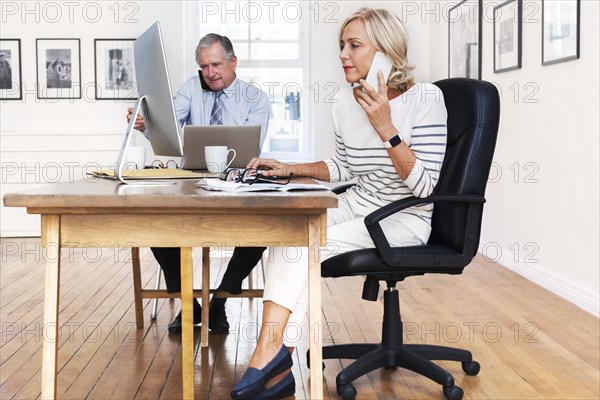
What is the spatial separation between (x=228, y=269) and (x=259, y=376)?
115 centimetres

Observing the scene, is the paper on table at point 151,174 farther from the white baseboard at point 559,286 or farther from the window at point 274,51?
the window at point 274,51

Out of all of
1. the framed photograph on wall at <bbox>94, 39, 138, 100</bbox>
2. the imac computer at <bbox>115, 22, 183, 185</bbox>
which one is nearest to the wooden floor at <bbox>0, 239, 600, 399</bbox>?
the imac computer at <bbox>115, 22, 183, 185</bbox>

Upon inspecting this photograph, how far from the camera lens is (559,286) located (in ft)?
14.1

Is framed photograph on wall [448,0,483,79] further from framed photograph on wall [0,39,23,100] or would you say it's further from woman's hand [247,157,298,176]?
framed photograph on wall [0,39,23,100]

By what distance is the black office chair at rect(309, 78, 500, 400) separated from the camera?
2521 millimetres

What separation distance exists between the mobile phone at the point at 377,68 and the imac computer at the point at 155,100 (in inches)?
25.8

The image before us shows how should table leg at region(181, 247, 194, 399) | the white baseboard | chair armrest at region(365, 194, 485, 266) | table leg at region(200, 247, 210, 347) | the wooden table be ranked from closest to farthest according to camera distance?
the wooden table, table leg at region(181, 247, 194, 399), chair armrest at region(365, 194, 485, 266), table leg at region(200, 247, 210, 347), the white baseboard

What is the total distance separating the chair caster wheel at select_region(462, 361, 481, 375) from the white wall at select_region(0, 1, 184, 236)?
182 inches

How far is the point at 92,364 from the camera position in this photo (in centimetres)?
303

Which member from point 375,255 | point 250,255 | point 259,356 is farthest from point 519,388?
point 250,255

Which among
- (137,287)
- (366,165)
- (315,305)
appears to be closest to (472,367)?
(366,165)

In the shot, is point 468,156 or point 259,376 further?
point 468,156

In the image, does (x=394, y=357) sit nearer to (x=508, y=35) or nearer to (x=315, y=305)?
(x=315, y=305)

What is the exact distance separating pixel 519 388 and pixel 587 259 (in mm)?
1498
